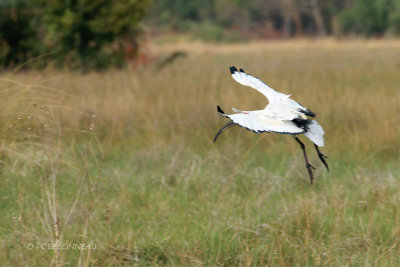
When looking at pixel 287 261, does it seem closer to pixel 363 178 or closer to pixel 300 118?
pixel 300 118

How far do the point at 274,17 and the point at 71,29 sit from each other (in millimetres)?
32169

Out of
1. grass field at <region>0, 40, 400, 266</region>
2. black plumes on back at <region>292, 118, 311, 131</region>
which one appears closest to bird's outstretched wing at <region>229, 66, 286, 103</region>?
black plumes on back at <region>292, 118, 311, 131</region>

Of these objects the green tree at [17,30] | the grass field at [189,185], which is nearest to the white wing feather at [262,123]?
the grass field at [189,185]

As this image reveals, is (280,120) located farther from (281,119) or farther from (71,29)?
(71,29)

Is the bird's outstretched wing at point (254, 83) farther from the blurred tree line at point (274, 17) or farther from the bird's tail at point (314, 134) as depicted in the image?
the blurred tree line at point (274, 17)

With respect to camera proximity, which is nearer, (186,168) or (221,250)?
(221,250)

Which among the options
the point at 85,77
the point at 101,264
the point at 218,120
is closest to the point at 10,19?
the point at 85,77

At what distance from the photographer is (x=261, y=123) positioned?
1.93m

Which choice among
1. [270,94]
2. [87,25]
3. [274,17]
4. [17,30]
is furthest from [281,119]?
[274,17]

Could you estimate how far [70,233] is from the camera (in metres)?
3.19

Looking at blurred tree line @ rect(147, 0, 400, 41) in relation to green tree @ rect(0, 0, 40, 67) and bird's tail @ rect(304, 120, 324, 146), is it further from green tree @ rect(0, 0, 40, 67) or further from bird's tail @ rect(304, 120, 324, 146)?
bird's tail @ rect(304, 120, 324, 146)

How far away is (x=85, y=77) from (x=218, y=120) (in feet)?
11.7

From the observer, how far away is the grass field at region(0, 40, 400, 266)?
9.62 feet

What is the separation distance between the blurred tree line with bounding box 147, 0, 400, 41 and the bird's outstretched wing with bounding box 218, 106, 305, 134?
30.1 meters
